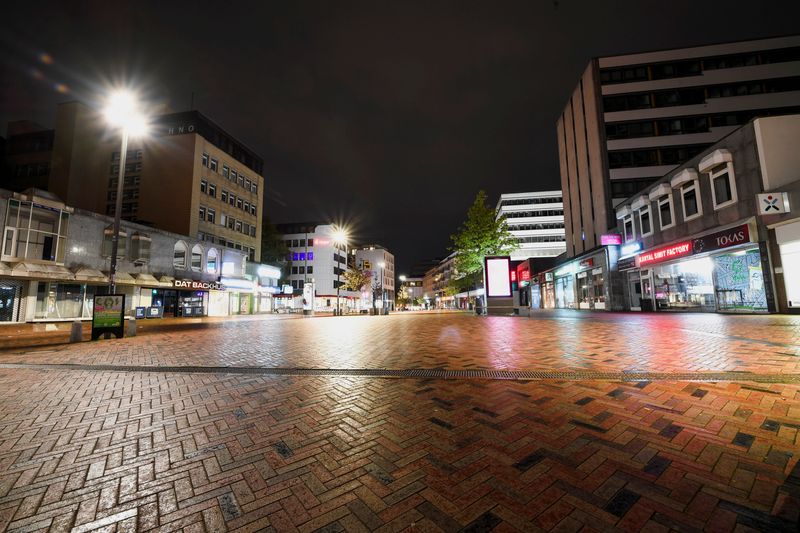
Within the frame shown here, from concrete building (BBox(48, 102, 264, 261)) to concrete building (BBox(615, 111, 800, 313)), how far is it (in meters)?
39.7

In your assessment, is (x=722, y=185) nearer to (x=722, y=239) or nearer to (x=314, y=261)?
(x=722, y=239)

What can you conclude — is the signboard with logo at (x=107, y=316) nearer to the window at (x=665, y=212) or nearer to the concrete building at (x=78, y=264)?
the concrete building at (x=78, y=264)

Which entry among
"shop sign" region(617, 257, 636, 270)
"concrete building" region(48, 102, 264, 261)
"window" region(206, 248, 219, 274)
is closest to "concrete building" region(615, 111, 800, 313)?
"shop sign" region(617, 257, 636, 270)

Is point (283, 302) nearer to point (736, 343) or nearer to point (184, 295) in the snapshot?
point (184, 295)

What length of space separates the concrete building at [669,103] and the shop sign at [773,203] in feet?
55.1

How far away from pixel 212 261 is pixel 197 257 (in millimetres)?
2061

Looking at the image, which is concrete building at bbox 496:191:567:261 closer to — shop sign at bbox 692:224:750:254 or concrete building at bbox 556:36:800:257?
concrete building at bbox 556:36:800:257

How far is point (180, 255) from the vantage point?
30.6m

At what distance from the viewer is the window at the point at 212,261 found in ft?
111

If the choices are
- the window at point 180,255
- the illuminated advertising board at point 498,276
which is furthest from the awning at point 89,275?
the illuminated advertising board at point 498,276

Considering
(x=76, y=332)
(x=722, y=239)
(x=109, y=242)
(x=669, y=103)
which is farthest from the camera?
(x=669, y=103)

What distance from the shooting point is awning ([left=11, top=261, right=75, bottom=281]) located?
1931 cm

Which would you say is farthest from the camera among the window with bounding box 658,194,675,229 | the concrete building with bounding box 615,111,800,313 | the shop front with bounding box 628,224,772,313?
the window with bounding box 658,194,675,229

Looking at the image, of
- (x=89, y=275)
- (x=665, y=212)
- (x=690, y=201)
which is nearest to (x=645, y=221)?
(x=665, y=212)
